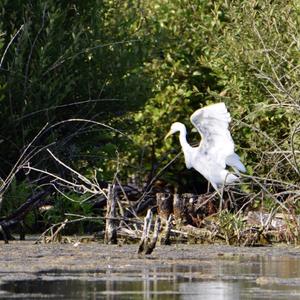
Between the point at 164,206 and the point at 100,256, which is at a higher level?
the point at 164,206

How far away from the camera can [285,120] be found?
1948 centimetres

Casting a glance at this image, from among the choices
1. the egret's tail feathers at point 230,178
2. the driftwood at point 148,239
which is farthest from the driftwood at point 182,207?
the driftwood at point 148,239

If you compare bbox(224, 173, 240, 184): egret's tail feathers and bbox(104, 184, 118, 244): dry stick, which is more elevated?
bbox(224, 173, 240, 184): egret's tail feathers

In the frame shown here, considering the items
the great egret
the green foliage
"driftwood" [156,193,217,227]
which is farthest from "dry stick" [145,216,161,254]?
the great egret

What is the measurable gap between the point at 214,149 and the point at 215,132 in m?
0.29

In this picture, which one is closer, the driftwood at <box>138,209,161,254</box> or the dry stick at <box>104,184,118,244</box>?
the driftwood at <box>138,209,161,254</box>

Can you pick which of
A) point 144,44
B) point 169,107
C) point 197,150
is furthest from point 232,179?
point 169,107

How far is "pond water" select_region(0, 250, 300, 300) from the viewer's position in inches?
Result: 426

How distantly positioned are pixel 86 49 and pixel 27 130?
1.28m

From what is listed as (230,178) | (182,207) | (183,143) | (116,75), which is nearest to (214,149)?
(230,178)

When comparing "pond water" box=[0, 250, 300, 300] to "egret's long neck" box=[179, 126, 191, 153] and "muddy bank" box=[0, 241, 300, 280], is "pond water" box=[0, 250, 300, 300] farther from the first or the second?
"egret's long neck" box=[179, 126, 191, 153]

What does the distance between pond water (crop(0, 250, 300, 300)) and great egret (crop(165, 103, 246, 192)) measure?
3.62m

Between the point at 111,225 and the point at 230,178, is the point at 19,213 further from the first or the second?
the point at 230,178

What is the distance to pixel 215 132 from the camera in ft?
57.5
